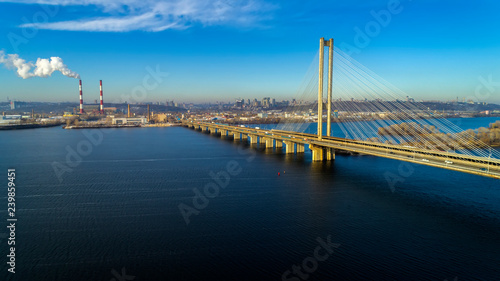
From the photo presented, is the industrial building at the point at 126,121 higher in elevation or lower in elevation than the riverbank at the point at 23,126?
higher

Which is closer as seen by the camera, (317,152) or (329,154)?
(317,152)

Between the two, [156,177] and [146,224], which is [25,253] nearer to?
[146,224]

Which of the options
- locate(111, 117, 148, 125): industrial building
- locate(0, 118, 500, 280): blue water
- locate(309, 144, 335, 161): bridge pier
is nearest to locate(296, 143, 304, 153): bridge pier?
locate(309, 144, 335, 161): bridge pier

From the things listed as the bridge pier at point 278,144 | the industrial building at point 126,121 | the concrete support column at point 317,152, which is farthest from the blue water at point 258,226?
the industrial building at point 126,121

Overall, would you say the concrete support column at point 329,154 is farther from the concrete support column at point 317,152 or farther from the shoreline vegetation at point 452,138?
the shoreline vegetation at point 452,138

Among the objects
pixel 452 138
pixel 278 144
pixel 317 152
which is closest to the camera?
pixel 317 152

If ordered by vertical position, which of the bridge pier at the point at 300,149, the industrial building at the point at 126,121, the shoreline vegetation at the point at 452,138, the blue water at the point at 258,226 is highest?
the industrial building at the point at 126,121

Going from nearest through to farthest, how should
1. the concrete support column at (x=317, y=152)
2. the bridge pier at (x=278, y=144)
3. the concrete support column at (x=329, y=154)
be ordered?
the concrete support column at (x=317, y=152) < the concrete support column at (x=329, y=154) < the bridge pier at (x=278, y=144)

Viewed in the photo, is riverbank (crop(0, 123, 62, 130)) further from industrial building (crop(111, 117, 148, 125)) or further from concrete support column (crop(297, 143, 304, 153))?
concrete support column (crop(297, 143, 304, 153))

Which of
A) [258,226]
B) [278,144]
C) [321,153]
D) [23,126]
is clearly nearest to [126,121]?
[23,126]

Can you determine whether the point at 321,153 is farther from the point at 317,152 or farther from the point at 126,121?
the point at 126,121
